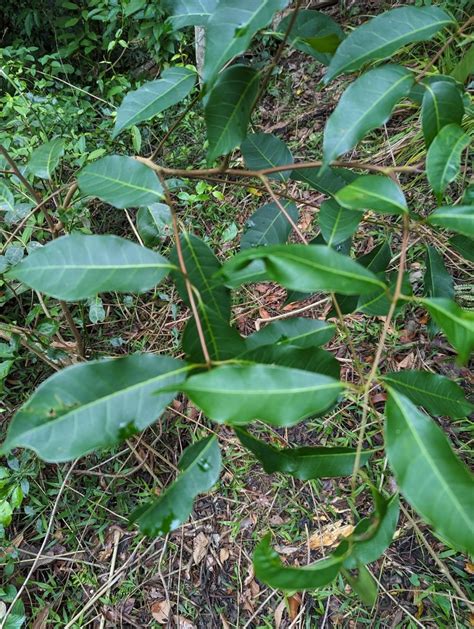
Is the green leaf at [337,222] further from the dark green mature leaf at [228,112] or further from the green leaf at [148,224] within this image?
the green leaf at [148,224]

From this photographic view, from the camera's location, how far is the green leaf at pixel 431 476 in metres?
0.40

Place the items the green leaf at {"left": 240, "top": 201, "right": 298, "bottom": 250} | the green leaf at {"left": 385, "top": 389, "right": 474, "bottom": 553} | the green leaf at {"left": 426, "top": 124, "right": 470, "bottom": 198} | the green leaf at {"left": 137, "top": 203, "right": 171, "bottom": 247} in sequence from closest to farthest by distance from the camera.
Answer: the green leaf at {"left": 385, "top": 389, "right": 474, "bottom": 553} → the green leaf at {"left": 426, "top": 124, "right": 470, "bottom": 198} → the green leaf at {"left": 240, "top": 201, "right": 298, "bottom": 250} → the green leaf at {"left": 137, "top": 203, "right": 171, "bottom": 247}

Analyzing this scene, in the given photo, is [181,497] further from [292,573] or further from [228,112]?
[228,112]

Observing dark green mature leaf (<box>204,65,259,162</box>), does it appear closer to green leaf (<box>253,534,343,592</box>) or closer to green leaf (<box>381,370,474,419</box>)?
green leaf (<box>381,370,474,419</box>)

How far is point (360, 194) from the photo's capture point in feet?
1.82

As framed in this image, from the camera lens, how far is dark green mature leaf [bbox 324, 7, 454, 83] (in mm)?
593

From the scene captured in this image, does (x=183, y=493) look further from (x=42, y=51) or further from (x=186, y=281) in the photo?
(x=42, y=51)

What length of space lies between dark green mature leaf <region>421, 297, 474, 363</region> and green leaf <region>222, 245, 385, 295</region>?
0.07 meters

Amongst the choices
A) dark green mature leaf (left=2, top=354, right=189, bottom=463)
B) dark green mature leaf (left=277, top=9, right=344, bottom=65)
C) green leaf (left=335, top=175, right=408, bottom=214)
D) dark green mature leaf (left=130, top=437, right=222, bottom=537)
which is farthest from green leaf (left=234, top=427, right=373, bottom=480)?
dark green mature leaf (left=277, top=9, right=344, bottom=65)

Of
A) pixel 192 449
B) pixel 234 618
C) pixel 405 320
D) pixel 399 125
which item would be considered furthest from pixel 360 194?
pixel 399 125

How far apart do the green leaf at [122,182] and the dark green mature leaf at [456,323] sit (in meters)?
0.37

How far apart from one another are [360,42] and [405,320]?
115 cm

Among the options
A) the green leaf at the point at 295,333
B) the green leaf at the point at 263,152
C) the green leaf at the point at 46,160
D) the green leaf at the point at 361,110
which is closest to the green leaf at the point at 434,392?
the green leaf at the point at 295,333

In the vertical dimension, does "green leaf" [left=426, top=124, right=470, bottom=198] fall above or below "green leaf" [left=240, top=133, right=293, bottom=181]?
above
